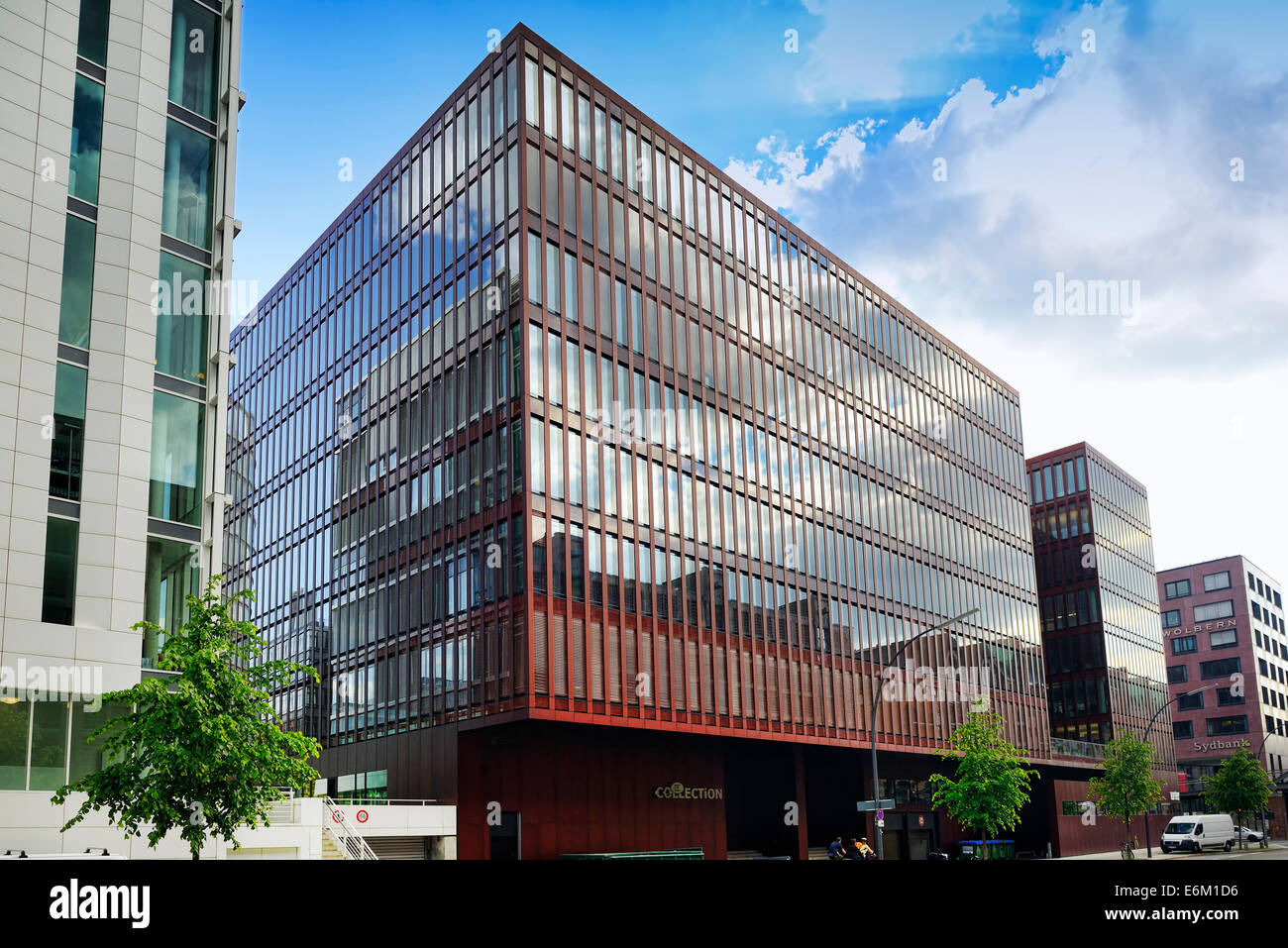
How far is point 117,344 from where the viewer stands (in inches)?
1161

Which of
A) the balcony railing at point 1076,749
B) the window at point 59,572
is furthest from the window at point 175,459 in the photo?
the balcony railing at point 1076,749

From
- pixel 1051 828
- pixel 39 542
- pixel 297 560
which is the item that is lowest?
pixel 1051 828

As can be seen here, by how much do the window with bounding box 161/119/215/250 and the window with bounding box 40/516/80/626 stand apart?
8.77 m

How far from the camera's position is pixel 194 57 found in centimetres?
3347

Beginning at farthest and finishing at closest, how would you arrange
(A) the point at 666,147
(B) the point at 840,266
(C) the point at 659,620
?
(B) the point at 840,266
(A) the point at 666,147
(C) the point at 659,620

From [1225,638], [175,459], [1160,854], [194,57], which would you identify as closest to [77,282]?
[175,459]

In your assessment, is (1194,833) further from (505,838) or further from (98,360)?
(98,360)

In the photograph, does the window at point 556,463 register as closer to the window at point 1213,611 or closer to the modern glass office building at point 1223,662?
the modern glass office building at point 1223,662

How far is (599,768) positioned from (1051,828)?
41.7m

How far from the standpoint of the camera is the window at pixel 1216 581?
5256 inches

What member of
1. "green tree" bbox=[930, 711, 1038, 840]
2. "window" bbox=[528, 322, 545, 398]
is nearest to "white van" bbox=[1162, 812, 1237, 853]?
"green tree" bbox=[930, 711, 1038, 840]
